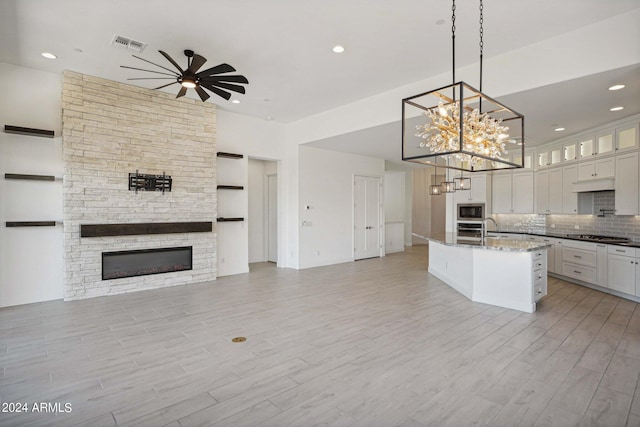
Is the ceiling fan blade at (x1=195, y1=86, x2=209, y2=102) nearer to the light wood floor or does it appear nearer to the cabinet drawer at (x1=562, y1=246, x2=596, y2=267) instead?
the light wood floor

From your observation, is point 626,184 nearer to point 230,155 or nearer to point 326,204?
point 326,204

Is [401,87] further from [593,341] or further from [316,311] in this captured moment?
[593,341]

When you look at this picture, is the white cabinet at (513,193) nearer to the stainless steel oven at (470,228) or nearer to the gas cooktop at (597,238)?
the stainless steel oven at (470,228)

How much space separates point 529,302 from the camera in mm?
4348

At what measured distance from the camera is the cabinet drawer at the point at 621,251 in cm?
489

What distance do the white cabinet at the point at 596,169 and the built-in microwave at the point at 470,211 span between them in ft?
7.51

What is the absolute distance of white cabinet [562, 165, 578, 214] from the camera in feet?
21.0

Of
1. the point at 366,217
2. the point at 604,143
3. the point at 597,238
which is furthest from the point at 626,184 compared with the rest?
the point at 366,217

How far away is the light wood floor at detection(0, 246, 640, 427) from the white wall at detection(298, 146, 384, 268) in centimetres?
294

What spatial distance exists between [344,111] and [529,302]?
4.54m

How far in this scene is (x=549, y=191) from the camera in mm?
6992

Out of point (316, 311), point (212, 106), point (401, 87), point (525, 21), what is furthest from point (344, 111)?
point (316, 311)

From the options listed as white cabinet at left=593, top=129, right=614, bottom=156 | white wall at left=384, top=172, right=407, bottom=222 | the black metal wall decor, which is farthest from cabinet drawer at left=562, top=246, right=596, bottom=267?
the black metal wall decor

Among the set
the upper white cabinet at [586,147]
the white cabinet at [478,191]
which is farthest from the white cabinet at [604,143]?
the white cabinet at [478,191]
